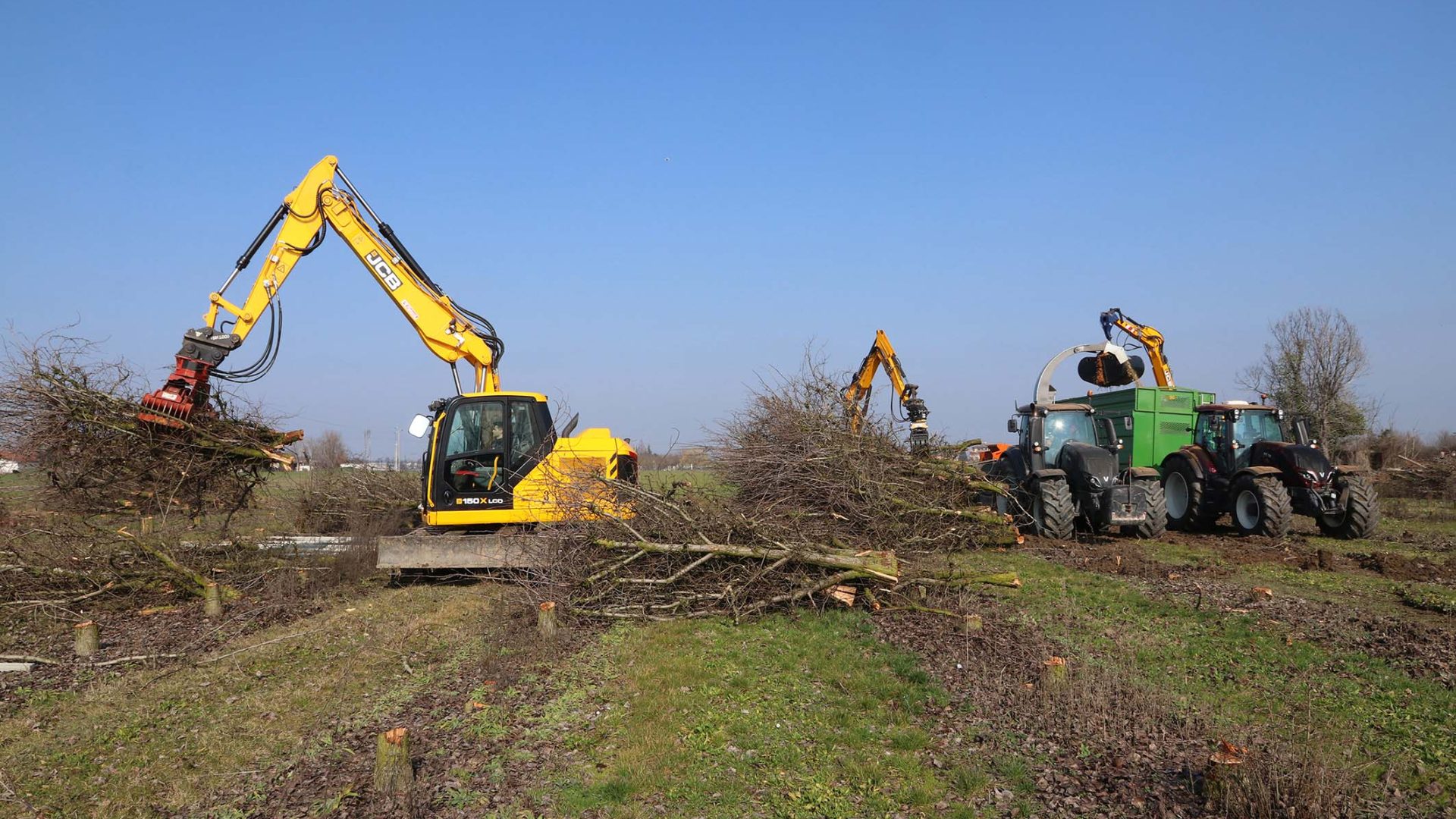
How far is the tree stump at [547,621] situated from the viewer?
788 centimetres

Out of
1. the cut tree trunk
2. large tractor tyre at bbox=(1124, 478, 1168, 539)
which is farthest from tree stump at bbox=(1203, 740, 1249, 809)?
large tractor tyre at bbox=(1124, 478, 1168, 539)

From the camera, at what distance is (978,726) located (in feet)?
18.1

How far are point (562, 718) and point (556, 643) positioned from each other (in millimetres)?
1847

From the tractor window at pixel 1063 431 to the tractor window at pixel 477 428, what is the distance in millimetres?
9780

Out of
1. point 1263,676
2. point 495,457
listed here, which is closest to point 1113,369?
point 1263,676

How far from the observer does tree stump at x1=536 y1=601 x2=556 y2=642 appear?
25.8ft

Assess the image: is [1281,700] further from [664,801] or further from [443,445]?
[443,445]

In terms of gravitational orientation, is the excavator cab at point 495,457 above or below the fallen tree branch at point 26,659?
above

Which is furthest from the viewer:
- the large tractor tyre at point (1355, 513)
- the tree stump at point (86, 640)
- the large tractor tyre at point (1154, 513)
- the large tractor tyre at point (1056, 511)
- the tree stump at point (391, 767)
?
the large tractor tyre at point (1056, 511)

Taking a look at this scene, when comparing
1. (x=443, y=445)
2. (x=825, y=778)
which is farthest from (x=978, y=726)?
(x=443, y=445)

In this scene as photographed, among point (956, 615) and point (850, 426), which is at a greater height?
point (850, 426)

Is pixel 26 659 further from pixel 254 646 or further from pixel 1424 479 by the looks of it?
pixel 1424 479

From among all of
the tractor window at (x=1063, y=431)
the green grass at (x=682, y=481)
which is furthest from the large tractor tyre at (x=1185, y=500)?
the green grass at (x=682, y=481)

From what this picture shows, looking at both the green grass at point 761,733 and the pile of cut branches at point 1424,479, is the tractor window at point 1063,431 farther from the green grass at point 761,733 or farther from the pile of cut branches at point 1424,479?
the pile of cut branches at point 1424,479
